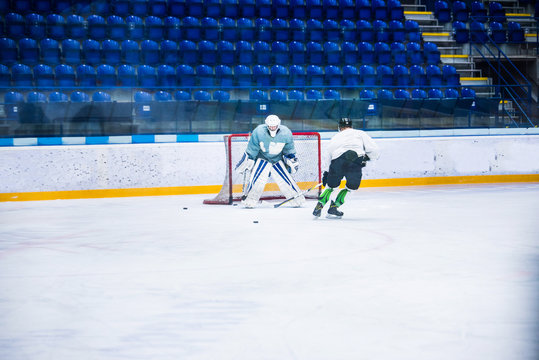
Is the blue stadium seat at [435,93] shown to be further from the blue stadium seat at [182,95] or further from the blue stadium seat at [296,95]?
the blue stadium seat at [182,95]

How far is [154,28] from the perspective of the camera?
15.5m

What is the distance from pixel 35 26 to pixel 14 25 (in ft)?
1.31

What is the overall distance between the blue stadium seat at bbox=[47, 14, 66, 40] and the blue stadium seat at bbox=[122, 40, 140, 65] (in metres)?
1.25

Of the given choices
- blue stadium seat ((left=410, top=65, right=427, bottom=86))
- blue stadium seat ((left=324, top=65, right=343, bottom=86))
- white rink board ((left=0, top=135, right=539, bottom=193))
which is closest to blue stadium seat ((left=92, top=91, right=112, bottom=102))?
white rink board ((left=0, top=135, right=539, bottom=193))

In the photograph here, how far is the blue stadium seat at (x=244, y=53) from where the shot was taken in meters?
15.4

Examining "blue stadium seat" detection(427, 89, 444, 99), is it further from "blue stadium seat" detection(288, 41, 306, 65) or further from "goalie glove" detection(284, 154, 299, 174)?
"goalie glove" detection(284, 154, 299, 174)

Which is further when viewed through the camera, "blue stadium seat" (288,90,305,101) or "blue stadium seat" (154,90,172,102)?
"blue stadium seat" (288,90,305,101)

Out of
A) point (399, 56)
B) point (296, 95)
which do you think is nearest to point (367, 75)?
point (399, 56)

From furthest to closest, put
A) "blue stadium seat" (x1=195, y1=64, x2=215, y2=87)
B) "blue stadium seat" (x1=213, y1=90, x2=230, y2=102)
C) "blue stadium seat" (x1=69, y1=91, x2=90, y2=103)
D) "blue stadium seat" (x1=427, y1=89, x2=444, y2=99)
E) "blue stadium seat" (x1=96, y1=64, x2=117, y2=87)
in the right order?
"blue stadium seat" (x1=427, y1=89, x2=444, y2=99) → "blue stadium seat" (x1=195, y1=64, x2=215, y2=87) → "blue stadium seat" (x1=96, y1=64, x2=117, y2=87) → "blue stadium seat" (x1=213, y1=90, x2=230, y2=102) → "blue stadium seat" (x1=69, y1=91, x2=90, y2=103)

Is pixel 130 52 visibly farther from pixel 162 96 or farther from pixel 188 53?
pixel 162 96

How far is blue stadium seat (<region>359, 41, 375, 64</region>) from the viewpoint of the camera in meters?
16.3

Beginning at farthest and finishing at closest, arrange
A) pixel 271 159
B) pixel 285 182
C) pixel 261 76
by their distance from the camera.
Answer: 1. pixel 261 76
2. pixel 285 182
3. pixel 271 159

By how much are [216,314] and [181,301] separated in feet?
1.31

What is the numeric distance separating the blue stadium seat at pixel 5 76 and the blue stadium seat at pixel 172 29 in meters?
3.55
